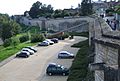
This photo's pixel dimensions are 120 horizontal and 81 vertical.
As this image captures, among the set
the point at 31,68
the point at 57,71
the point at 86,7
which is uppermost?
the point at 57,71

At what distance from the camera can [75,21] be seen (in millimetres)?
87188

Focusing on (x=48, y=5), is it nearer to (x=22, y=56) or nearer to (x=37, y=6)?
(x=37, y=6)

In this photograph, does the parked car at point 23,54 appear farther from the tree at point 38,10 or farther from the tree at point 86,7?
the tree at point 38,10

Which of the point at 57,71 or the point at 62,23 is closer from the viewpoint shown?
the point at 57,71

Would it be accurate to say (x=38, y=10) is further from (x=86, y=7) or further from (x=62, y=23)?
(x=62, y=23)

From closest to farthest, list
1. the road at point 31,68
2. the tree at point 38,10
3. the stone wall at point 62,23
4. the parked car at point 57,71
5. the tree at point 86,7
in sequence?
the road at point 31,68
the parked car at point 57,71
the stone wall at point 62,23
the tree at point 86,7
the tree at point 38,10

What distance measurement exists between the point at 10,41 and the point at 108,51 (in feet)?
176

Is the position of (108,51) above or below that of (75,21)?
above

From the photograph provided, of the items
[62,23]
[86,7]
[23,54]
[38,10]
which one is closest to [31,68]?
[23,54]

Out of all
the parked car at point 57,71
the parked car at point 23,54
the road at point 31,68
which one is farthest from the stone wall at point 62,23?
the parked car at point 57,71

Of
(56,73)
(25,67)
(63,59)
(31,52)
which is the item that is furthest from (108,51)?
(31,52)

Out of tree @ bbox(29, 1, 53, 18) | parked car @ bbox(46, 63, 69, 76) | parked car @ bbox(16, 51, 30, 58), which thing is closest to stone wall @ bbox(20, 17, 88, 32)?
tree @ bbox(29, 1, 53, 18)

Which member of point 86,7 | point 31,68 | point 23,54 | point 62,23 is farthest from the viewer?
point 86,7

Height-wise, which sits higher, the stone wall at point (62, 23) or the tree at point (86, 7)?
the tree at point (86, 7)
